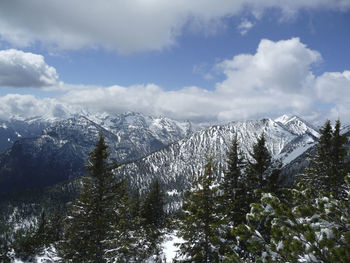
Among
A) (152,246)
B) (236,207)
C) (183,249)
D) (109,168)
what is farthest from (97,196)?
(236,207)

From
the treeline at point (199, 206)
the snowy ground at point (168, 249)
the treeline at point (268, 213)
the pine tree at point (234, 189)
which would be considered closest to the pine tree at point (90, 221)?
the treeline at point (199, 206)

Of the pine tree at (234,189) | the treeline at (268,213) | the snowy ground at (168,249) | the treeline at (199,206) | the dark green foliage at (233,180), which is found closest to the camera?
the treeline at (268,213)

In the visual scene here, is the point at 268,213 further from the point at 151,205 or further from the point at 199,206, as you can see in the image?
the point at 151,205

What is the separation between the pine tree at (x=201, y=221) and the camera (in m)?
15.8

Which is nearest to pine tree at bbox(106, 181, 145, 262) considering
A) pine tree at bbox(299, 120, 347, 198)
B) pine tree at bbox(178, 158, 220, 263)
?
pine tree at bbox(178, 158, 220, 263)

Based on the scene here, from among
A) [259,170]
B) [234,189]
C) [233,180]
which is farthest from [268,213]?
[233,180]

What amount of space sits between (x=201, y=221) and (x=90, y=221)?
29.0 feet

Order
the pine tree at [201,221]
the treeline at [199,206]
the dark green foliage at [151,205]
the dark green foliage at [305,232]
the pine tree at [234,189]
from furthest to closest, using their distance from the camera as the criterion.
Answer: the dark green foliage at [151,205] → the pine tree at [234,189] → the treeline at [199,206] → the pine tree at [201,221] → the dark green foliage at [305,232]

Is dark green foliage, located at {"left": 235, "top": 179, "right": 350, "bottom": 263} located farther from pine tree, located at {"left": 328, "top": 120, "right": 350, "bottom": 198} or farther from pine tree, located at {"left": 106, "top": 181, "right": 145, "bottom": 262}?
pine tree, located at {"left": 328, "top": 120, "right": 350, "bottom": 198}

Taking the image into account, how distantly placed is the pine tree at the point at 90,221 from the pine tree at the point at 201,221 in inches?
255

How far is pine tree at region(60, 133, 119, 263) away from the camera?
61.2 ft

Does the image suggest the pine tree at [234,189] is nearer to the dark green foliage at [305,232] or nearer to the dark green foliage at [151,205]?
the dark green foliage at [305,232]

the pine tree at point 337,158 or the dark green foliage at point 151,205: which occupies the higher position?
the pine tree at point 337,158

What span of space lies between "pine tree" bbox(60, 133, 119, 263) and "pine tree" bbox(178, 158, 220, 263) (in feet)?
21.3
